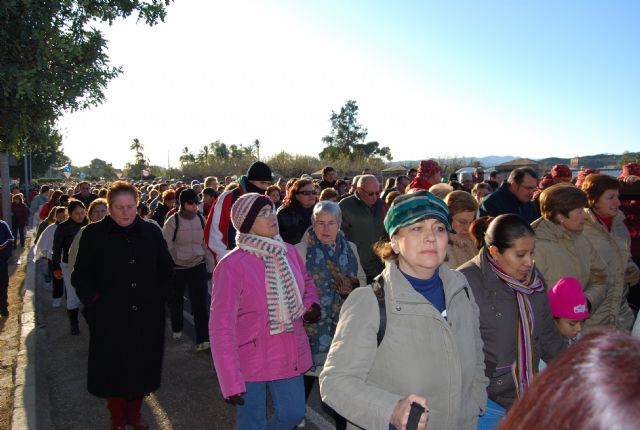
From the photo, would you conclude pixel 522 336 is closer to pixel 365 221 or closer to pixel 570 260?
pixel 570 260

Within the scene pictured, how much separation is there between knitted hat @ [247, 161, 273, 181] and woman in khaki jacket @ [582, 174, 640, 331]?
308 cm

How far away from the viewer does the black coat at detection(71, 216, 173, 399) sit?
415cm

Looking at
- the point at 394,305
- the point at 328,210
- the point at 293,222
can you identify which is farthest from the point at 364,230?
the point at 394,305

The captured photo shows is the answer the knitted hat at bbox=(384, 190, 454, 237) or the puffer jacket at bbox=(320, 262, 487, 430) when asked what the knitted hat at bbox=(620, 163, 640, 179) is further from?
the puffer jacket at bbox=(320, 262, 487, 430)

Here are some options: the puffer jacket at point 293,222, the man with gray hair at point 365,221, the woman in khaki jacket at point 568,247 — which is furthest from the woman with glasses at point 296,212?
the woman in khaki jacket at point 568,247

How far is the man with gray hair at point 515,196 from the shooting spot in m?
5.48

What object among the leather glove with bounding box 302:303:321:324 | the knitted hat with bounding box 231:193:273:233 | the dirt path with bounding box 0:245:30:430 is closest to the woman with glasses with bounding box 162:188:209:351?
the dirt path with bounding box 0:245:30:430

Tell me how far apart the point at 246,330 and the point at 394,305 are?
143 cm

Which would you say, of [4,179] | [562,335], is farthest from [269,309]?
[4,179]

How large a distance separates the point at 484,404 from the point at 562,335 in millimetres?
994

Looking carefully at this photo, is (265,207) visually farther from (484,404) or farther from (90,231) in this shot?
(484,404)

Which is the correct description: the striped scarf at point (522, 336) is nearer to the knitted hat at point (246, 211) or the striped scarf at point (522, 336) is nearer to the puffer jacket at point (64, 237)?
Result: the knitted hat at point (246, 211)

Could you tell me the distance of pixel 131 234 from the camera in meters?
4.27

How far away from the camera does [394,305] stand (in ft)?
7.07
